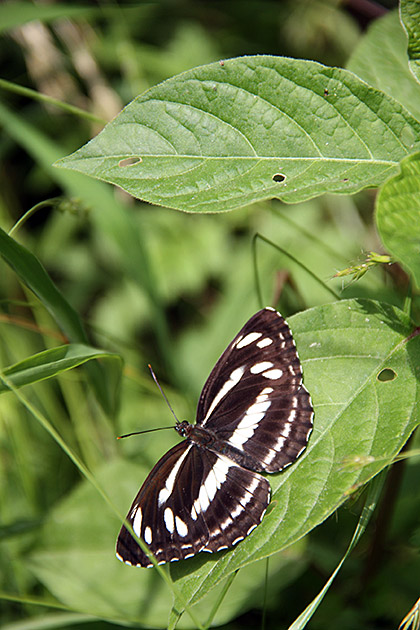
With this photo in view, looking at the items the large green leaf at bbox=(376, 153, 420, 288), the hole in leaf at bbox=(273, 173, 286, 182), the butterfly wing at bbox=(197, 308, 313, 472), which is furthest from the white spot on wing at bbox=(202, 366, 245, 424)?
the large green leaf at bbox=(376, 153, 420, 288)

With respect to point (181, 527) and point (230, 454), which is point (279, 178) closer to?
point (230, 454)

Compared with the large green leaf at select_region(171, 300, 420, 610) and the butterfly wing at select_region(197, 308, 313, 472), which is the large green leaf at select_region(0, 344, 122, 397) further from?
the large green leaf at select_region(171, 300, 420, 610)

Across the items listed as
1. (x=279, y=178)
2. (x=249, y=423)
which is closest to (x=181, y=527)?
(x=249, y=423)

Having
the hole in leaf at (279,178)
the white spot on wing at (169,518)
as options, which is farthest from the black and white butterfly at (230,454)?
the hole in leaf at (279,178)

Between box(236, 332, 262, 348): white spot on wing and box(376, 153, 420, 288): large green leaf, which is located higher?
box(376, 153, 420, 288): large green leaf

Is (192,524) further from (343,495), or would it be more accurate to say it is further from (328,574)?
(328,574)

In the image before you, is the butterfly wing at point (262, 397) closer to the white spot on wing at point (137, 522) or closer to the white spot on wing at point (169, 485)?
the white spot on wing at point (169, 485)

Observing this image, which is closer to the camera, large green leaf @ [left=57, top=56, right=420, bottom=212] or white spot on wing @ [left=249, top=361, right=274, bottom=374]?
large green leaf @ [left=57, top=56, right=420, bottom=212]
